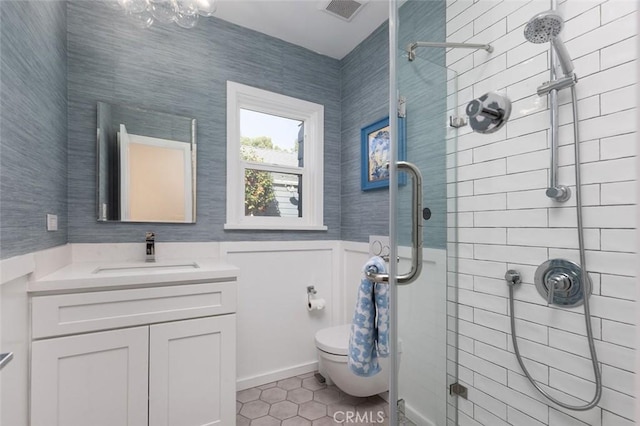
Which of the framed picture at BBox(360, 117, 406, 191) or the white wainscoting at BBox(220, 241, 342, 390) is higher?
the framed picture at BBox(360, 117, 406, 191)

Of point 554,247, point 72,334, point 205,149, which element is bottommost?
point 72,334

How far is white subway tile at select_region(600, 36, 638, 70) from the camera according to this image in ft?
2.88

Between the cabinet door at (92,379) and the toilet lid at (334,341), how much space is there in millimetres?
893

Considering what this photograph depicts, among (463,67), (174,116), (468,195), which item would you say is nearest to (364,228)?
(468,195)

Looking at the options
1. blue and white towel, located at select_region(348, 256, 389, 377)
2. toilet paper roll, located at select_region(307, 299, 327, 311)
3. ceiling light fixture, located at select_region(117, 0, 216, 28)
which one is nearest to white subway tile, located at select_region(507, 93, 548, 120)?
blue and white towel, located at select_region(348, 256, 389, 377)

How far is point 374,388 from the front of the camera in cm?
168

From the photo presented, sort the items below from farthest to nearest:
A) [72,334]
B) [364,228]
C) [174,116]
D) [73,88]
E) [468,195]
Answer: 1. [364,228]
2. [174,116]
3. [73,88]
4. [468,195]
5. [72,334]

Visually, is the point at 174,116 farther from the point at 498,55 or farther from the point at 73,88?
the point at 498,55

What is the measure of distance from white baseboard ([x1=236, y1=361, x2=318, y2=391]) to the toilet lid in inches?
22.0

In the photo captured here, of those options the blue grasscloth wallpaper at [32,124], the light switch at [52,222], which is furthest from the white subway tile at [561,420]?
the light switch at [52,222]

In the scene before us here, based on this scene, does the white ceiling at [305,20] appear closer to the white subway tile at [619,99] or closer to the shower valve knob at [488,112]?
the shower valve knob at [488,112]

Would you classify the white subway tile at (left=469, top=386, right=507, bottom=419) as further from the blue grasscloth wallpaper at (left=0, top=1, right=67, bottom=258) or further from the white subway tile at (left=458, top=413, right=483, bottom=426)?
the blue grasscloth wallpaper at (left=0, top=1, right=67, bottom=258)

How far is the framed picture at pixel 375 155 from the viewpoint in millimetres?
1979

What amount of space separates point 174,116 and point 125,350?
4.44 feet
